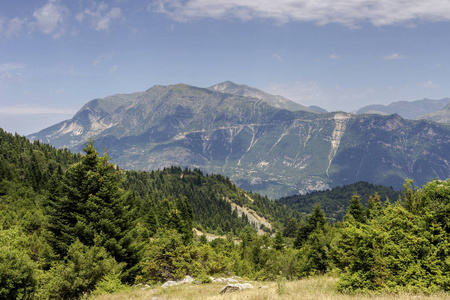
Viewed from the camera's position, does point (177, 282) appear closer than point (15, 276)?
No

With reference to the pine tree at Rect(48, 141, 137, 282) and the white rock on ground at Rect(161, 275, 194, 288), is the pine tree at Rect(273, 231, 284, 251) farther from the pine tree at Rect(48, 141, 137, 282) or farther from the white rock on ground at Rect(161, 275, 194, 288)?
the pine tree at Rect(48, 141, 137, 282)

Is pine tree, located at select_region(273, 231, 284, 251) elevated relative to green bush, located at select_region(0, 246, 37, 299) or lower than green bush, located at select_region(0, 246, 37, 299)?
lower

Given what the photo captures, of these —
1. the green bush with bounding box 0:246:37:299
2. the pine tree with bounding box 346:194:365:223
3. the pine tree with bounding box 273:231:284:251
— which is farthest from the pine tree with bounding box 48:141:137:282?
the pine tree with bounding box 273:231:284:251

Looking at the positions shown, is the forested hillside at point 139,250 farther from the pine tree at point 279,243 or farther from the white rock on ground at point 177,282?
the pine tree at point 279,243

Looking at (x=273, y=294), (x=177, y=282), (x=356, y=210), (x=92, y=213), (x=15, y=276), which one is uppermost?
(x=92, y=213)

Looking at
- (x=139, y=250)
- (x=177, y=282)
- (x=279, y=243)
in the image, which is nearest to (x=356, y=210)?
(x=279, y=243)

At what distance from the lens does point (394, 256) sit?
18.0m

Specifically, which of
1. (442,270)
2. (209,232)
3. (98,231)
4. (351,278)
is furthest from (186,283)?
(209,232)

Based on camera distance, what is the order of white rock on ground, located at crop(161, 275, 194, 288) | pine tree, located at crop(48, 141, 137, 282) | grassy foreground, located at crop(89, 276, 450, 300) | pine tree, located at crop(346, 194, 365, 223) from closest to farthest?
grassy foreground, located at crop(89, 276, 450, 300) → white rock on ground, located at crop(161, 275, 194, 288) → pine tree, located at crop(48, 141, 137, 282) → pine tree, located at crop(346, 194, 365, 223)

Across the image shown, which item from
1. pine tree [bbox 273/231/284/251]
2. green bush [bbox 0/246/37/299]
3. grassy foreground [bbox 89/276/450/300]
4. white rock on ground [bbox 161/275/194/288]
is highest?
green bush [bbox 0/246/37/299]

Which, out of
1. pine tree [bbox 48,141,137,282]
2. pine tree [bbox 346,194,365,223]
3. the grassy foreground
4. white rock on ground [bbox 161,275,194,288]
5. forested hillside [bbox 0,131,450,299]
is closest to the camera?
the grassy foreground

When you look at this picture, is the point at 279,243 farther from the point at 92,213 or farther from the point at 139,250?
the point at 92,213

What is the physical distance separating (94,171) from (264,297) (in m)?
23.3

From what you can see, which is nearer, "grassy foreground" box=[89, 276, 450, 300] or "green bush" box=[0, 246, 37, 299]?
"grassy foreground" box=[89, 276, 450, 300]
